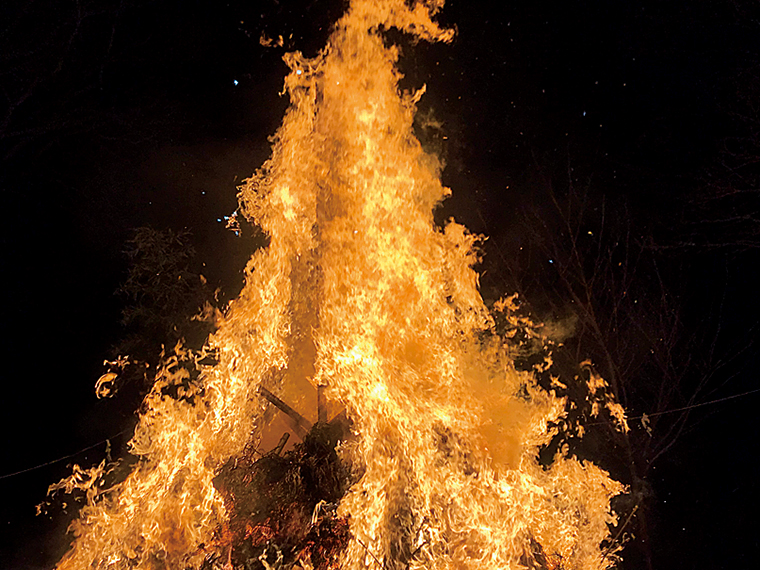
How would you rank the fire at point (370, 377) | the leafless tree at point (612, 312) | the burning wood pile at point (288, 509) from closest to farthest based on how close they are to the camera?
the burning wood pile at point (288, 509), the fire at point (370, 377), the leafless tree at point (612, 312)

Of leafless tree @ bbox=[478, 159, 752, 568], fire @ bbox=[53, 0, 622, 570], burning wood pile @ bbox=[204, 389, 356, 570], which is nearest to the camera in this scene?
burning wood pile @ bbox=[204, 389, 356, 570]

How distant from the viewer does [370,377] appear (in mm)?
5566

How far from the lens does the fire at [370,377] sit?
505 cm

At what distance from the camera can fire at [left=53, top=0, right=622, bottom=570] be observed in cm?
505

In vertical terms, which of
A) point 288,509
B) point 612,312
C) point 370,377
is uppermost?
point 612,312

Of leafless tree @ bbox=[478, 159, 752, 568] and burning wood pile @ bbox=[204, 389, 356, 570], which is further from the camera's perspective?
leafless tree @ bbox=[478, 159, 752, 568]

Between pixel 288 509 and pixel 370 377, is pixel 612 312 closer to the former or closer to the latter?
pixel 370 377

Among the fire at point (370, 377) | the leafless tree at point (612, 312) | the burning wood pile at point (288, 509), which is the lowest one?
the burning wood pile at point (288, 509)

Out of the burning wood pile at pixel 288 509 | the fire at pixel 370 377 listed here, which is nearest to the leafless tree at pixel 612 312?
the fire at pixel 370 377

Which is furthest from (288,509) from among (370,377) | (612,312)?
(612,312)

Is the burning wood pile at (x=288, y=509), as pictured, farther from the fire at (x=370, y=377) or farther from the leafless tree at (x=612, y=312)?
the leafless tree at (x=612, y=312)

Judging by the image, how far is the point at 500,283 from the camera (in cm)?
1149

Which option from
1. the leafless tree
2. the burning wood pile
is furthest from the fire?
the leafless tree

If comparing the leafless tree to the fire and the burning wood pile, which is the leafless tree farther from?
the burning wood pile
